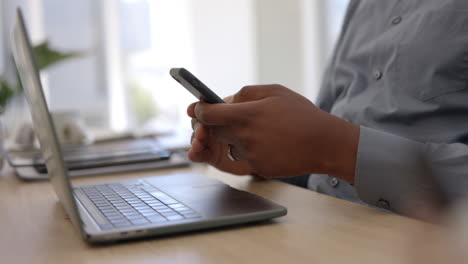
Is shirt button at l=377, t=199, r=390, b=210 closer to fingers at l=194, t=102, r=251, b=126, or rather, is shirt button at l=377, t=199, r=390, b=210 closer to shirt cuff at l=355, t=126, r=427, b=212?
shirt cuff at l=355, t=126, r=427, b=212

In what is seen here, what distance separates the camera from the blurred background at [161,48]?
3369 millimetres

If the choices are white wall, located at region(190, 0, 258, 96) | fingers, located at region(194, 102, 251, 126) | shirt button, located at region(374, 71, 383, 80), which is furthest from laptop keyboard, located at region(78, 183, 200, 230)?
white wall, located at region(190, 0, 258, 96)

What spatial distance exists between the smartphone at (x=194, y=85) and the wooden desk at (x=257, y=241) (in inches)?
5.8

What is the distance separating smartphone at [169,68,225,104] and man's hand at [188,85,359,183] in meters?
0.01

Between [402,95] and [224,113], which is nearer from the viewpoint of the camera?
[224,113]

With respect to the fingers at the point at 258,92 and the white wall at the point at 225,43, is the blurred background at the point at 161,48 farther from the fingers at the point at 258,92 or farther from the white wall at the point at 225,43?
the fingers at the point at 258,92

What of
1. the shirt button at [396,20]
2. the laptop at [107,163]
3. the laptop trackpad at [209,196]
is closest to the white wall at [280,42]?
the laptop at [107,163]

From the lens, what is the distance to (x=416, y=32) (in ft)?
2.76

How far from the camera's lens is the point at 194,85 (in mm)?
549

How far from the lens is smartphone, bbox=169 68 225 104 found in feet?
1.75

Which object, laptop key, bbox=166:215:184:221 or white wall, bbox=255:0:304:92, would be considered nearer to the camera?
laptop key, bbox=166:215:184:221

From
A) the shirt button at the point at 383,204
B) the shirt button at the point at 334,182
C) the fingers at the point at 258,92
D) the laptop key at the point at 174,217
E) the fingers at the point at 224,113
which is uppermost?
the fingers at the point at 258,92

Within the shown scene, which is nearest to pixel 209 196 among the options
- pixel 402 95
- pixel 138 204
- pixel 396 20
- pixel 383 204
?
pixel 138 204

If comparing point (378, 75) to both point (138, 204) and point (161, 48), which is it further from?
point (161, 48)
